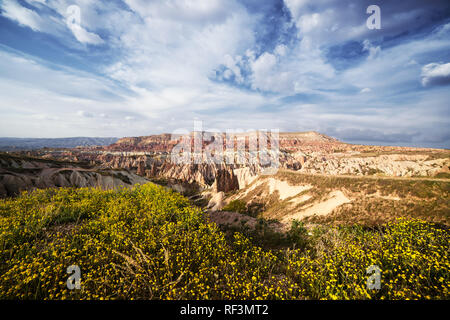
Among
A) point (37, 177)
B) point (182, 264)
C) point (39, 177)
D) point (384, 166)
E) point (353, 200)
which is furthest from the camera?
point (384, 166)

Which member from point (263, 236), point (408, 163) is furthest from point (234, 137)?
point (263, 236)

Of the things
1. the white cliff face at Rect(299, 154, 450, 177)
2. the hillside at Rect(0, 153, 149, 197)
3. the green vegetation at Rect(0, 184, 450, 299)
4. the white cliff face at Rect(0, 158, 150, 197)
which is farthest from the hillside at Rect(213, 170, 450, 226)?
the white cliff face at Rect(299, 154, 450, 177)

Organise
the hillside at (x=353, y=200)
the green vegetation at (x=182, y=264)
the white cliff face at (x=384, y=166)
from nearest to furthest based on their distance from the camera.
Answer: the green vegetation at (x=182, y=264), the hillside at (x=353, y=200), the white cliff face at (x=384, y=166)

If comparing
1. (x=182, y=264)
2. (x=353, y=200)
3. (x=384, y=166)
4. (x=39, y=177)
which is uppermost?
(x=182, y=264)

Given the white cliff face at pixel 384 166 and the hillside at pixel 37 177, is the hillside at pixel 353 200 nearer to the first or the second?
the hillside at pixel 37 177

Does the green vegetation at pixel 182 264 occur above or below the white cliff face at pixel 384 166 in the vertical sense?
above

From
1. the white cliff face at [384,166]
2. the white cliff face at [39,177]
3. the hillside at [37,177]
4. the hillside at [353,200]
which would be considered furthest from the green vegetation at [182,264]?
the white cliff face at [384,166]

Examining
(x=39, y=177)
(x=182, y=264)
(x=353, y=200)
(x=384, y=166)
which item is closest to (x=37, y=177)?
(x=39, y=177)

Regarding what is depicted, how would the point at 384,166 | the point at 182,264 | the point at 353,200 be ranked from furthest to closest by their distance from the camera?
the point at 384,166 → the point at 353,200 → the point at 182,264

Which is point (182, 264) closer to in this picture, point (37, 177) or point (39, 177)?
point (37, 177)

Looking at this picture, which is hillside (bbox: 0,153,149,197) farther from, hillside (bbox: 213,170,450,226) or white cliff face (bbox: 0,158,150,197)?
hillside (bbox: 213,170,450,226)
